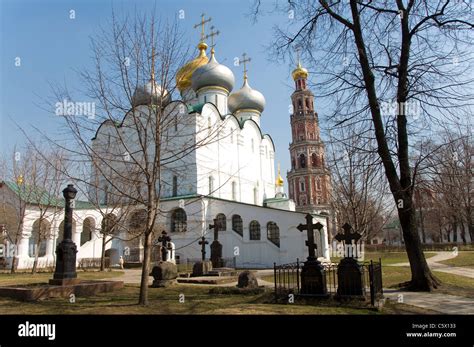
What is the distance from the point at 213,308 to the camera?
880 centimetres

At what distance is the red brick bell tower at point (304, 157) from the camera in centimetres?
5297

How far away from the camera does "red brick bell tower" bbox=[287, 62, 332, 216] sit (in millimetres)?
52969

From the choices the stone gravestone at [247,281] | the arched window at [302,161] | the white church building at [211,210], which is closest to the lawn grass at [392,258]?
the white church building at [211,210]

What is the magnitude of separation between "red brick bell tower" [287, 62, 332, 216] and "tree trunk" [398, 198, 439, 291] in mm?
40127

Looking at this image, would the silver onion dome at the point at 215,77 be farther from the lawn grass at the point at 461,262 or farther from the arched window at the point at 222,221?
the lawn grass at the point at 461,262

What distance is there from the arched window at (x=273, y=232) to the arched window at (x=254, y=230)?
0.86 metres

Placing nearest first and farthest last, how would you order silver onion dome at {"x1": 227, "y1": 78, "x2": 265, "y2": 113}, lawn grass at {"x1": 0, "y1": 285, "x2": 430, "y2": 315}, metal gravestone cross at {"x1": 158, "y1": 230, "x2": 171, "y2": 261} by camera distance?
lawn grass at {"x1": 0, "y1": 285, "x2": 430, "y2": 315}
metal gravestone cross at {"x1": 158, "y1": 230, "x2": 171, "y2": 261}
silver onion dome at {"x1": 227, "y1": 78, "x2": 265, "y2": 113}

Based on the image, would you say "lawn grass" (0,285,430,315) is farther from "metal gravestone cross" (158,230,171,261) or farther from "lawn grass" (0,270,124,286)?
"metal gravestone cross" (158,230,171,261)

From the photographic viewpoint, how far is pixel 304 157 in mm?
54281

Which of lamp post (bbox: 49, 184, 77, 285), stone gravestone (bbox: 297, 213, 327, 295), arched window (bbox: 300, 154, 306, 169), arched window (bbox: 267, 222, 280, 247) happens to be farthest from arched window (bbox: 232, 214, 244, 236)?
arched window (bbox: 300, 154, 306, 169)

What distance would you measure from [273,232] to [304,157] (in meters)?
26.3

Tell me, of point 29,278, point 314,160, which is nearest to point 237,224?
point 29,278
